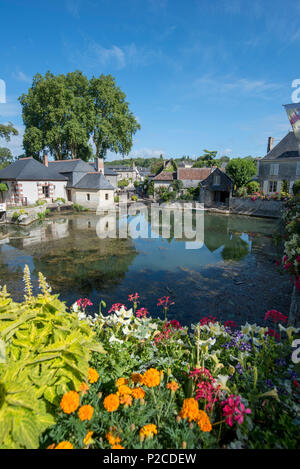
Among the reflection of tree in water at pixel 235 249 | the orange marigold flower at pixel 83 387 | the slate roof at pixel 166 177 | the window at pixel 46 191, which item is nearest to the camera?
the orange marigold flower at pixel 83 387

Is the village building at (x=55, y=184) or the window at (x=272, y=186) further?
the window at (x=272, y=186)

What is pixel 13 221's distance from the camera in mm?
20688

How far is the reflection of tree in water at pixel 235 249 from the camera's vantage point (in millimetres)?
12430

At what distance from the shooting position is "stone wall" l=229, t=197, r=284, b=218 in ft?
81.4

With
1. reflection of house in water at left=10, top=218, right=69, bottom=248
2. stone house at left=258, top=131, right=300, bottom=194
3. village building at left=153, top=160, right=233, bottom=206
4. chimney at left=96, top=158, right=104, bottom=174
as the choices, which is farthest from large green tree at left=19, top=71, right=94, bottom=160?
stone house at left=258, top=131, right=300, bottom=194

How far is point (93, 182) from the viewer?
29109 mm

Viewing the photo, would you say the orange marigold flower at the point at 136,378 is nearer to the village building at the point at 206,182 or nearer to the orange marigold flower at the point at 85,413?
the orange marigold flower at the point at 85,413

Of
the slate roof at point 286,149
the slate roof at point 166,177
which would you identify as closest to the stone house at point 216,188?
the slate roof at point 286,149

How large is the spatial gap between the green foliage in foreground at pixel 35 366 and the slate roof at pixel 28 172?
2715 cm

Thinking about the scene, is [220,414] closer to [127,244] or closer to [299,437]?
[299,437]

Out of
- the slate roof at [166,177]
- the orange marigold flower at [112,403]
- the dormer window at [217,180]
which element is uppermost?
the slate roof at [166,177]

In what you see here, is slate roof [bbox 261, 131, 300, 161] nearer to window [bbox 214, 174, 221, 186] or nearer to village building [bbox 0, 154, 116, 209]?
window [bbox 214, 174, 221, 186]
